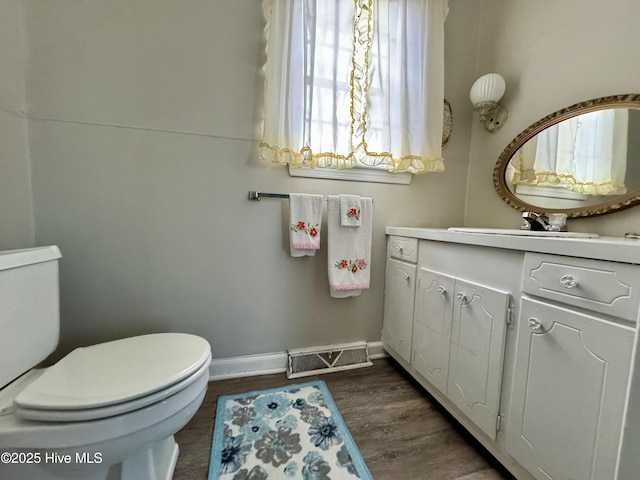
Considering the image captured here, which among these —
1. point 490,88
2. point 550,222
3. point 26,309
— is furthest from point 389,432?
point 490,88

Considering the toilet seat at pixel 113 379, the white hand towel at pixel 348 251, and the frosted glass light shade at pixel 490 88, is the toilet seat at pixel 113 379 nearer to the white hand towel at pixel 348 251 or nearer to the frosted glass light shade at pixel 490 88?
the white hand towel at pixel 348 251

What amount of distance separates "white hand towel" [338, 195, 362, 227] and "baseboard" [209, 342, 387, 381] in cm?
86

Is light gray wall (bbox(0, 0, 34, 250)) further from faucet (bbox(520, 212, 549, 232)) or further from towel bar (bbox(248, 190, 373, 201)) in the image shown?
faucet (bbox(520, 212, 549, 232))

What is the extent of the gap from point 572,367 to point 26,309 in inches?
64.5

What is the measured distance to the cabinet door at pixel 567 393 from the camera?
0.59 meters

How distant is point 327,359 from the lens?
1.52 meters

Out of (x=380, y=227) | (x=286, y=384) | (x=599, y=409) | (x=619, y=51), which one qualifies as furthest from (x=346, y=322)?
(x=619, y=51)

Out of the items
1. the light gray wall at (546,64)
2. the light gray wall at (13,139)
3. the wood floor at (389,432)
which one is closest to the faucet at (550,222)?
the light gray wall at (546,64)

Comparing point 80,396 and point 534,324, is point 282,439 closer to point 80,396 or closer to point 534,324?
point 80,396

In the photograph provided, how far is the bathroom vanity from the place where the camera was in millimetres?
583

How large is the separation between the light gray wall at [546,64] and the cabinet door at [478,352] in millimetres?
645

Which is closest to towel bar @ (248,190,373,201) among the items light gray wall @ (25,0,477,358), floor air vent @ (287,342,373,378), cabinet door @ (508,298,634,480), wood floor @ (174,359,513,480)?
light gray wall @ (25,0,477,358)

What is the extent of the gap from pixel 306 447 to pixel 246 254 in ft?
2.97

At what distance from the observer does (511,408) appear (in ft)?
2.72
